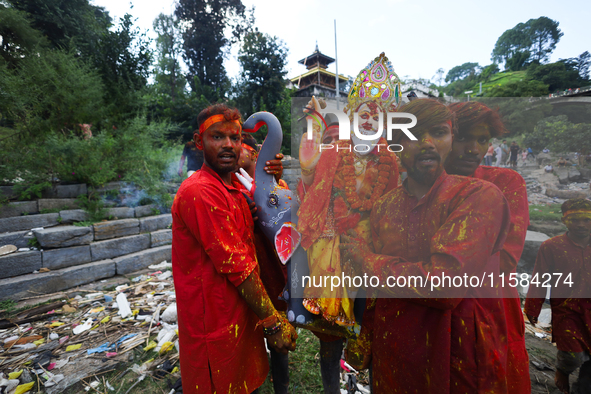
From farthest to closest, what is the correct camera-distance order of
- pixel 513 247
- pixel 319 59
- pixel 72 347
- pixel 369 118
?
pixel 319 59, pixel 72 347, pixel 369 118, pixel 513 247

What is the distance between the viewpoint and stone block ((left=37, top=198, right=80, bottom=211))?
5.79 meters

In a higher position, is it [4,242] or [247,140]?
[247,140]

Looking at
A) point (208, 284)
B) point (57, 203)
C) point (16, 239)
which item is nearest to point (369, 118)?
point (208, 284)

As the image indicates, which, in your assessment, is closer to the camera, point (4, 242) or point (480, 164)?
point (480, 164)

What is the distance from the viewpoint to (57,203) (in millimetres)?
6008

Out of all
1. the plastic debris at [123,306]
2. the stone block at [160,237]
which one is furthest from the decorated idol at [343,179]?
the stone block at [160,237]

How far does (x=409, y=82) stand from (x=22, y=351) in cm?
546

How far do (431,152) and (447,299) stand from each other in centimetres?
76

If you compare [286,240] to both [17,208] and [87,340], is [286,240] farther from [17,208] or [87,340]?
[17,208]

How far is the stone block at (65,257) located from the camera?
506 centimetres

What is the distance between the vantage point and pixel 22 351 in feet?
11.6

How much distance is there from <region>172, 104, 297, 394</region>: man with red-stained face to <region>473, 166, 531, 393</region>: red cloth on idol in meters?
1.30

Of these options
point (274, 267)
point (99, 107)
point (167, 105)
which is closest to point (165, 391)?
point (274, 267)

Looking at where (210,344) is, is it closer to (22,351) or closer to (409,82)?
(409,82)
